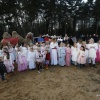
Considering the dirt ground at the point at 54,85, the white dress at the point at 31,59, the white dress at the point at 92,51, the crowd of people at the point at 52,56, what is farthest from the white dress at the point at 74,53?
the white dress at the point at 31,59

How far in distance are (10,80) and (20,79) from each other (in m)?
0.46

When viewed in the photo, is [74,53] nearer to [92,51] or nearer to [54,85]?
[92,51]

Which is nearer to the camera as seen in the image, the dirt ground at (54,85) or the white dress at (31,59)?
the dirt ground at (54,85)

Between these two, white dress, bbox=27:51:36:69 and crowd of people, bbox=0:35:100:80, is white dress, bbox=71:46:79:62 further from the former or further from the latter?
white dress, bbox=27:51:36:69

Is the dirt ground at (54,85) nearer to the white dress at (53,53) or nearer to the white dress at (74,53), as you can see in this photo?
the white dress at (53,53)

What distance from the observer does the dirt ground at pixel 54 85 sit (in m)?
6.06

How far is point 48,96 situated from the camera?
604 cm

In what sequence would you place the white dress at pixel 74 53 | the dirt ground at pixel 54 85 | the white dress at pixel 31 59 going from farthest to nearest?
1. the white dress at pixel 74 53
2. the white dress at pixel 31 59
3. the dirt ground at pixel 54 85

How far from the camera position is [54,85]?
6.85 m

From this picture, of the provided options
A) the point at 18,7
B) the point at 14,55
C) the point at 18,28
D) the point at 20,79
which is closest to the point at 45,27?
the point at 18,28

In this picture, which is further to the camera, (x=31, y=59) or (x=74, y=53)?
(x=74, y=53)

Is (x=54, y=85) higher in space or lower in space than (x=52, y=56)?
lower

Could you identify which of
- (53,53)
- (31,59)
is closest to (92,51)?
(53,53)

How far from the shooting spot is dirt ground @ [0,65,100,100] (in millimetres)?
6059
